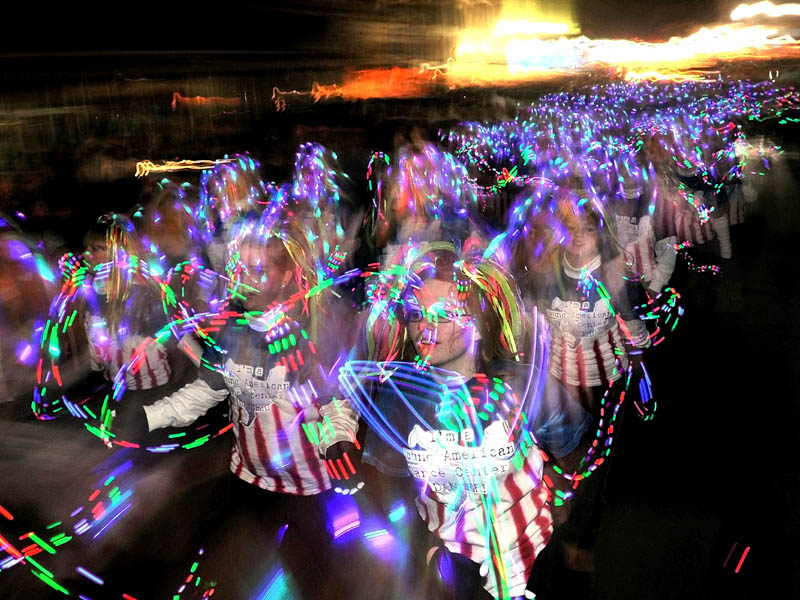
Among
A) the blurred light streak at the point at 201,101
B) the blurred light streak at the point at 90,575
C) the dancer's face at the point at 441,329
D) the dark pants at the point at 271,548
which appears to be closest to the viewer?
the dancer's face at the point at 441,329

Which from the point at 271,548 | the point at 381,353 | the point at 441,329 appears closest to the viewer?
the point at 441,329

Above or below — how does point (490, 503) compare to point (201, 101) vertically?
below

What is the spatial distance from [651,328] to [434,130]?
9.62 meters

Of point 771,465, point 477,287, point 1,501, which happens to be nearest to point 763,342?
point 771,465

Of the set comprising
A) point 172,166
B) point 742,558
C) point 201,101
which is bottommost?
point 742,558

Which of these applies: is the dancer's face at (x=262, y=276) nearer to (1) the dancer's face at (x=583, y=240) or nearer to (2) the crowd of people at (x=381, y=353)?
(2) the crowd of people at (x=381, y=353)

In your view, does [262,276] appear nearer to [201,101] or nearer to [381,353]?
[381,353]

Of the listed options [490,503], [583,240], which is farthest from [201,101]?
[490,503]

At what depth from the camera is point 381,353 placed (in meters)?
3.10

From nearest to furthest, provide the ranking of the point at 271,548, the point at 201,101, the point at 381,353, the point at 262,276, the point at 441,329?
the point at 441,329 → the point at 262,276 → the point at 381,353 → the point at 271,548 → the point at 201,101

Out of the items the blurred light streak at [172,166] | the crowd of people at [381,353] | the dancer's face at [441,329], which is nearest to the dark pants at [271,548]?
the crowd of people at [381,353]

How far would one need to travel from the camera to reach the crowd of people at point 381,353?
2.37 meters

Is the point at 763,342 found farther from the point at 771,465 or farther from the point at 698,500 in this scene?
the point at 698,500

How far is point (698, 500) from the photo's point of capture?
3.88 metres
